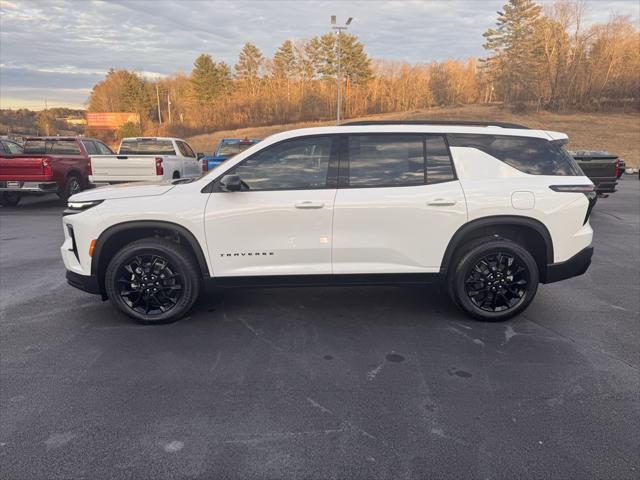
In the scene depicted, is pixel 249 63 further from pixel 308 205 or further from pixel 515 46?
pixel 308 205

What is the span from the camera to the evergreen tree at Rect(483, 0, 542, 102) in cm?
6284

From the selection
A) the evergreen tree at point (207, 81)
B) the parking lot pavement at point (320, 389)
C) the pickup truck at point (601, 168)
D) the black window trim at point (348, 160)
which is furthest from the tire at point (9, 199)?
the evergreen tree at point (207, 81)

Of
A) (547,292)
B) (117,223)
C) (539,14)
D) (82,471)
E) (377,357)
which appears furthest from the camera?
(539,14)

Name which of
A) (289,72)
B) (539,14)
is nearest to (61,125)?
(289,72)

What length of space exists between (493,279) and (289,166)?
2194mm

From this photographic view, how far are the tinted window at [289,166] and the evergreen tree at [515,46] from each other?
6809cm

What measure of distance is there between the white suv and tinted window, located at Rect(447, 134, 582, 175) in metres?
0.01

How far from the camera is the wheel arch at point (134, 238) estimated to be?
4.05 meters

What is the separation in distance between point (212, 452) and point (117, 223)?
7.78 ft

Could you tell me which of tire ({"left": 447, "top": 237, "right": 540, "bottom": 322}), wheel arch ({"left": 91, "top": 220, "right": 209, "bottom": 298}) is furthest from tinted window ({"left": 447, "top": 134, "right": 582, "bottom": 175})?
wheel arch ({"left": 91, "top": 220, "right": 209, "bottom": 298})

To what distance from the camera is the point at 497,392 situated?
3.11 m

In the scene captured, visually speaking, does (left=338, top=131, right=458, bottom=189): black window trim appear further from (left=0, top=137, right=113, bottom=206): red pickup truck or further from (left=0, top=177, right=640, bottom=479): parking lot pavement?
(left=0, top=137, right=113, bottom=206): red pickup truck

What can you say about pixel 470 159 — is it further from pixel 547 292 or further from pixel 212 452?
pixel 212 452

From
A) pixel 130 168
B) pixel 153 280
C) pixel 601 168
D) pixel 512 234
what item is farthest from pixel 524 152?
pixel 130 168
